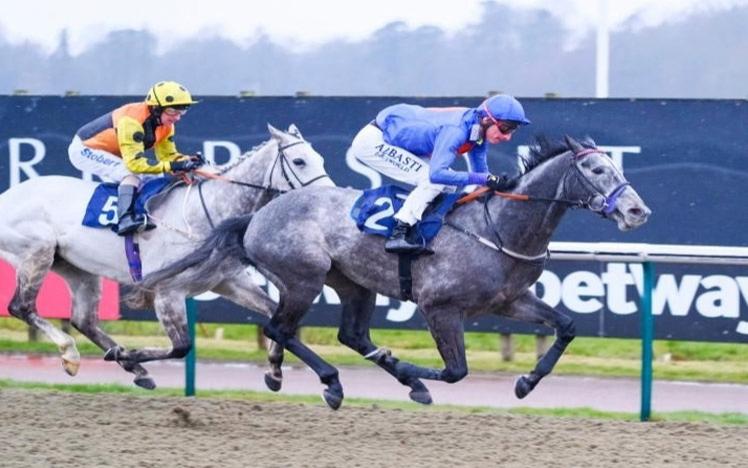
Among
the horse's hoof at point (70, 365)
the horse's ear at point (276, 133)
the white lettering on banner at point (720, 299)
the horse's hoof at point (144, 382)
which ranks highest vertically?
the horse's ear at point (276, 133)

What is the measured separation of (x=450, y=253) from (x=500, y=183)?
42cm

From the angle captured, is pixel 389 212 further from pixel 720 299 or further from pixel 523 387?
pixel 720 299

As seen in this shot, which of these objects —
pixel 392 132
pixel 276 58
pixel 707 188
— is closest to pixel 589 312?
pixel 707 188

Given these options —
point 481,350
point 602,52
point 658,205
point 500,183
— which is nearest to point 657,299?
point 658,205

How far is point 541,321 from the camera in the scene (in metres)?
7.88

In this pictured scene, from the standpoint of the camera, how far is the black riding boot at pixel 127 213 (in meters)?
8.80

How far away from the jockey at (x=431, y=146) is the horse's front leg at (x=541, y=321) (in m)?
0.59

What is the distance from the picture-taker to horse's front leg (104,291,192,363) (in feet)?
27.7

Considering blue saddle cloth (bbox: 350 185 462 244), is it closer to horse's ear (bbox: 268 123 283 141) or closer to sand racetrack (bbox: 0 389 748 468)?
sand racetrack (bbox: 0 389 748 468)

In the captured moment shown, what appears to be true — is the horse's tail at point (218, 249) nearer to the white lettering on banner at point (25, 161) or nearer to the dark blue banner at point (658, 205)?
the dark blue banner at point (658, 205)

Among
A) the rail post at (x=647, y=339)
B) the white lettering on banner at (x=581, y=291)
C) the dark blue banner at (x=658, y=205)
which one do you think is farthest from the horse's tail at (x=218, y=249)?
the white lettering on banner at (x=581, y=291)

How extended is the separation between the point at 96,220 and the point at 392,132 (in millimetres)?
1953

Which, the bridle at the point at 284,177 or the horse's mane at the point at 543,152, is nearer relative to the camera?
the horse's mane at the point at 543,152

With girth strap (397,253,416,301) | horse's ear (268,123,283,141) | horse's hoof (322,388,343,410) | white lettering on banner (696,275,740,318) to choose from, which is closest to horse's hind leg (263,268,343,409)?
horse's hoof (322,388,343,410)
